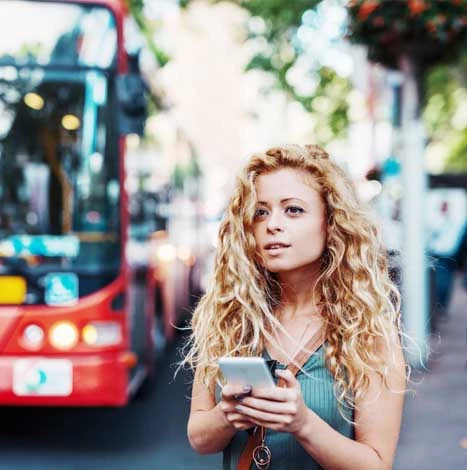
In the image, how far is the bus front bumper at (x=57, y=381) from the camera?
597cm

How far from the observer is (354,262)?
2.16 metres

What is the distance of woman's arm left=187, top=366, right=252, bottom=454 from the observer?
6.15ft

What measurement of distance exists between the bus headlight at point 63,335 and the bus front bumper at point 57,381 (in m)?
0.07

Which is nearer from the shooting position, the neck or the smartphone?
the smartphone

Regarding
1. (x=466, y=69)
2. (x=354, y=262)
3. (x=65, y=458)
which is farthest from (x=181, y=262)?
(x=466, y=69)

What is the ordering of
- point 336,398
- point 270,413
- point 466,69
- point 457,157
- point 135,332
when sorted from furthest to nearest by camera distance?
point 457,157
point 466,69
point 135,332
point 336,398
point 270,413

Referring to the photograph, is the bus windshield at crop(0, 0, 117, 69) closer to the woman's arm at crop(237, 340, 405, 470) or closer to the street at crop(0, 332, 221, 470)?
the street at crop(0, 332, 221, 470)

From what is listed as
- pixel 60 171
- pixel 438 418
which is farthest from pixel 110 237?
pixel 438 418

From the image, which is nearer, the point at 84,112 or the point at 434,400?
the point at 84,112

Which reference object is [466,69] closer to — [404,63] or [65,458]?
[404,63]

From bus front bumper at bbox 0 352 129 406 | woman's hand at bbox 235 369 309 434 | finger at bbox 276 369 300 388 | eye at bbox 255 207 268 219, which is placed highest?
eye at bbox 255 207 268 219

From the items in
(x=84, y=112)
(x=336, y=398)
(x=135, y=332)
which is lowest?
(x=135, y=332)

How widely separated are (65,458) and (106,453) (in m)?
0.30

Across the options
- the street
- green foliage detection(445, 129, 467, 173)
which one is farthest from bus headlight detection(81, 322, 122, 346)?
green foliage detection(445, 129, 467, 173)
